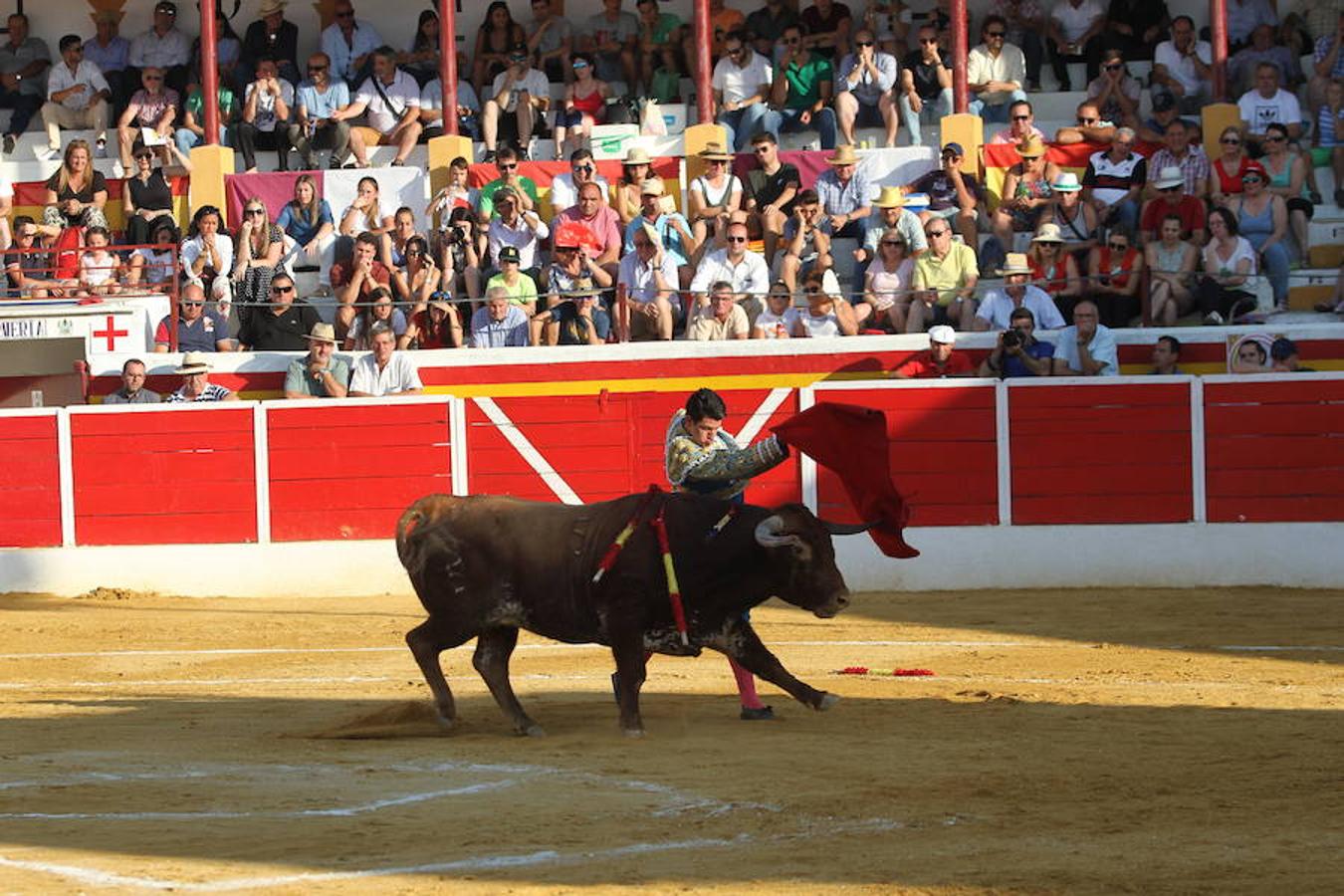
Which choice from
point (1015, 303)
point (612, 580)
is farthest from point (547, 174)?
point (612, 580)

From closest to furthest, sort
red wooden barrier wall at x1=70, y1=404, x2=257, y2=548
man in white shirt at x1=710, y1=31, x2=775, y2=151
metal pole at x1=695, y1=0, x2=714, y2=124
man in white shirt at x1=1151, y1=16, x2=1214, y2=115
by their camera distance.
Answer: red wooden barrier wall at x1=70, y1=404, x2=257, y2=548 < man in white shirt at x1=1151, y1=16, x2=1214, y2=115 < metal pole at x1=695, y1=0, x2=714, y2=124 < man in white shirt at x1=710, y1=31, x2=775, y2=151

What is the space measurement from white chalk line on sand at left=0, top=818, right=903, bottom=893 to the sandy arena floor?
0.05ft

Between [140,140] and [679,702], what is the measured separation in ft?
39.0

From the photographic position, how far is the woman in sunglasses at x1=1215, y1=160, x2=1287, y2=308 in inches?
634

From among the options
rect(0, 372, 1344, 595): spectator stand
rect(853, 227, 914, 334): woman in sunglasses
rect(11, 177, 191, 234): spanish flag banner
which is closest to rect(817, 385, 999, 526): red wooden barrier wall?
rect(0, 372, 1344, 595): spectator stand

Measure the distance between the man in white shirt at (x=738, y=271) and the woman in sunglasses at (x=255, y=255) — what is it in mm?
3574

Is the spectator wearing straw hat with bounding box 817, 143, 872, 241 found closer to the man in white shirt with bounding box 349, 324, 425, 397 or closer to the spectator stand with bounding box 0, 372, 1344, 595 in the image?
the spectator stand with bounding box 0, 372, 1344, 595

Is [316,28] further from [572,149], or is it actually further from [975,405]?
[975,405]

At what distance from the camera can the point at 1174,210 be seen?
1617 centimetres

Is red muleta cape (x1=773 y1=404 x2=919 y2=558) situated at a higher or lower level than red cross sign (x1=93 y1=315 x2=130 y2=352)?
lower

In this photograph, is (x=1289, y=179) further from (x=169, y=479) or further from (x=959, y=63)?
(x=169, y=479)

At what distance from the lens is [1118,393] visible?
1547cm

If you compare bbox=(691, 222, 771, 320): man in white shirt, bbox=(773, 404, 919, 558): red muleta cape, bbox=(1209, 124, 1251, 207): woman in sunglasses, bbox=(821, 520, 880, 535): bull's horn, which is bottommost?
bbox=(821, 520, 880, 535): bull's horn

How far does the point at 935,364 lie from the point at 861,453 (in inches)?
245
